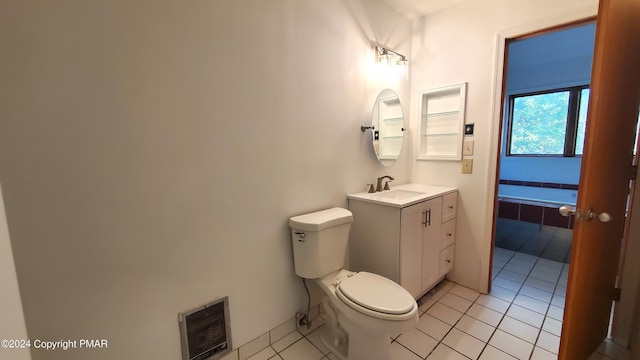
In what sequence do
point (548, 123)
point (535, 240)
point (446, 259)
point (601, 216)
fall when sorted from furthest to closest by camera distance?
1. point (548, 123)
2. point (535, 240)
3. point (446, 259)
4. point (601, 216)

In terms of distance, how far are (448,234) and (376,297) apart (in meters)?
1.20

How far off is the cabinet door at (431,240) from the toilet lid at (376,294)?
593mm

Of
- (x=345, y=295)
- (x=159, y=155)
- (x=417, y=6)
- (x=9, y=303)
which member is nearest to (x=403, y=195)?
(x=345, y=295)

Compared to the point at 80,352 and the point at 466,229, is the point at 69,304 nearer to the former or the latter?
the point at 80,352

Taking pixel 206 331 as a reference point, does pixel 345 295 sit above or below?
above

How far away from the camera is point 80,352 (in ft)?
3.39

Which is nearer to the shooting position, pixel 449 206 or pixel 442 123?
pixel 449 206

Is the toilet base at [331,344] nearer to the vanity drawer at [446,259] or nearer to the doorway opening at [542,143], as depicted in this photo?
the vanity drawer at [446,259]

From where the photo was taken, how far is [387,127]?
2.25 m

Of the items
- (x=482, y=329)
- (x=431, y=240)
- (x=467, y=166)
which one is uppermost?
(x=467, y=166)

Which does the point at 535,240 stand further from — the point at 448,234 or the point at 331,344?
the point at 331,344

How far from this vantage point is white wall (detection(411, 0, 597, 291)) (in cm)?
197

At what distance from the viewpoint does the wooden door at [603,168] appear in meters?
1.06

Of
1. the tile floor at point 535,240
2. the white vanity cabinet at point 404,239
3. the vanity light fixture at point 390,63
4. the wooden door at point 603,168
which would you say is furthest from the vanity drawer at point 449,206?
the tile floor at point 535,240
